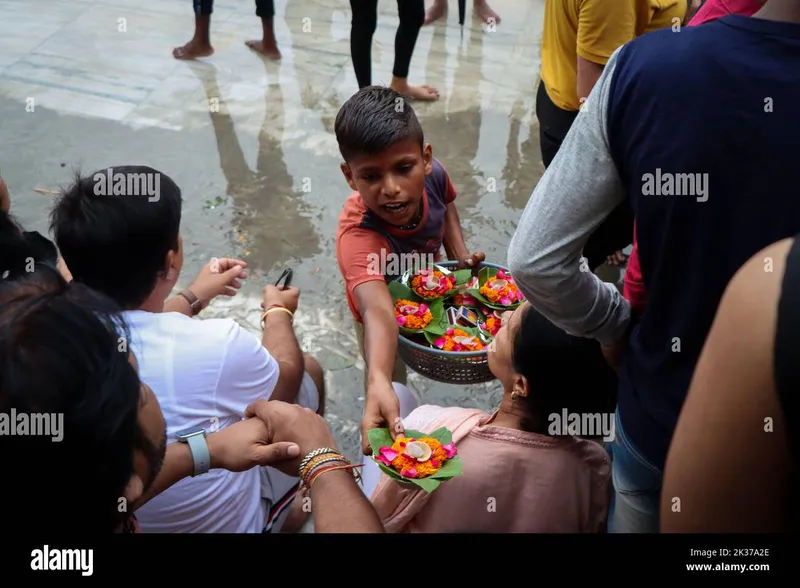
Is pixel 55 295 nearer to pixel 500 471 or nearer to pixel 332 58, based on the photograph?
pixel 500 471

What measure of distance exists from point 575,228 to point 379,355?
31.9 inches

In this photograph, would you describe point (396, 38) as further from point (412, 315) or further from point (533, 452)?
point (533, 452)

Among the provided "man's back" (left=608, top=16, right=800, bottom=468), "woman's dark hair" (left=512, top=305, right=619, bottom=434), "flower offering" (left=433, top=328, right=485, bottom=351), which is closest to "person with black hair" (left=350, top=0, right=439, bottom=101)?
"flower offering" (left=433, top=328, right=485, bottom=351)

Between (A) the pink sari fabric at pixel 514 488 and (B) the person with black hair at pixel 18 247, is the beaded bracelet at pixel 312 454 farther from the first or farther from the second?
(B) the person with black hair at pixel 18 247

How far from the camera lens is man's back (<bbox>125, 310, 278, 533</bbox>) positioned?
5.32ft

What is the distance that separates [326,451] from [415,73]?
11.9ft

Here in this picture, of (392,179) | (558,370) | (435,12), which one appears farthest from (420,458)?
(435,12)

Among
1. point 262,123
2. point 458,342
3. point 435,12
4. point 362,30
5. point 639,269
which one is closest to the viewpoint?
point 639,269

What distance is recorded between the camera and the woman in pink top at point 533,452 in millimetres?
1579

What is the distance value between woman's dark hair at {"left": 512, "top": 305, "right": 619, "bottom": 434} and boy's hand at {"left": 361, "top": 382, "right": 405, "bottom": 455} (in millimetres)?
328

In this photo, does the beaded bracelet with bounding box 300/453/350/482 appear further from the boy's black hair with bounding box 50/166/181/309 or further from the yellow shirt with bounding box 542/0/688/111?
the yellow shirt with bounding box 542/0/688/111

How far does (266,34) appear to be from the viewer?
15.5 ft

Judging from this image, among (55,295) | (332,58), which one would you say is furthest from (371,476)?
(332,58)

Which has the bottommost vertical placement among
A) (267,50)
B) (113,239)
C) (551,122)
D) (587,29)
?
(113,239)
